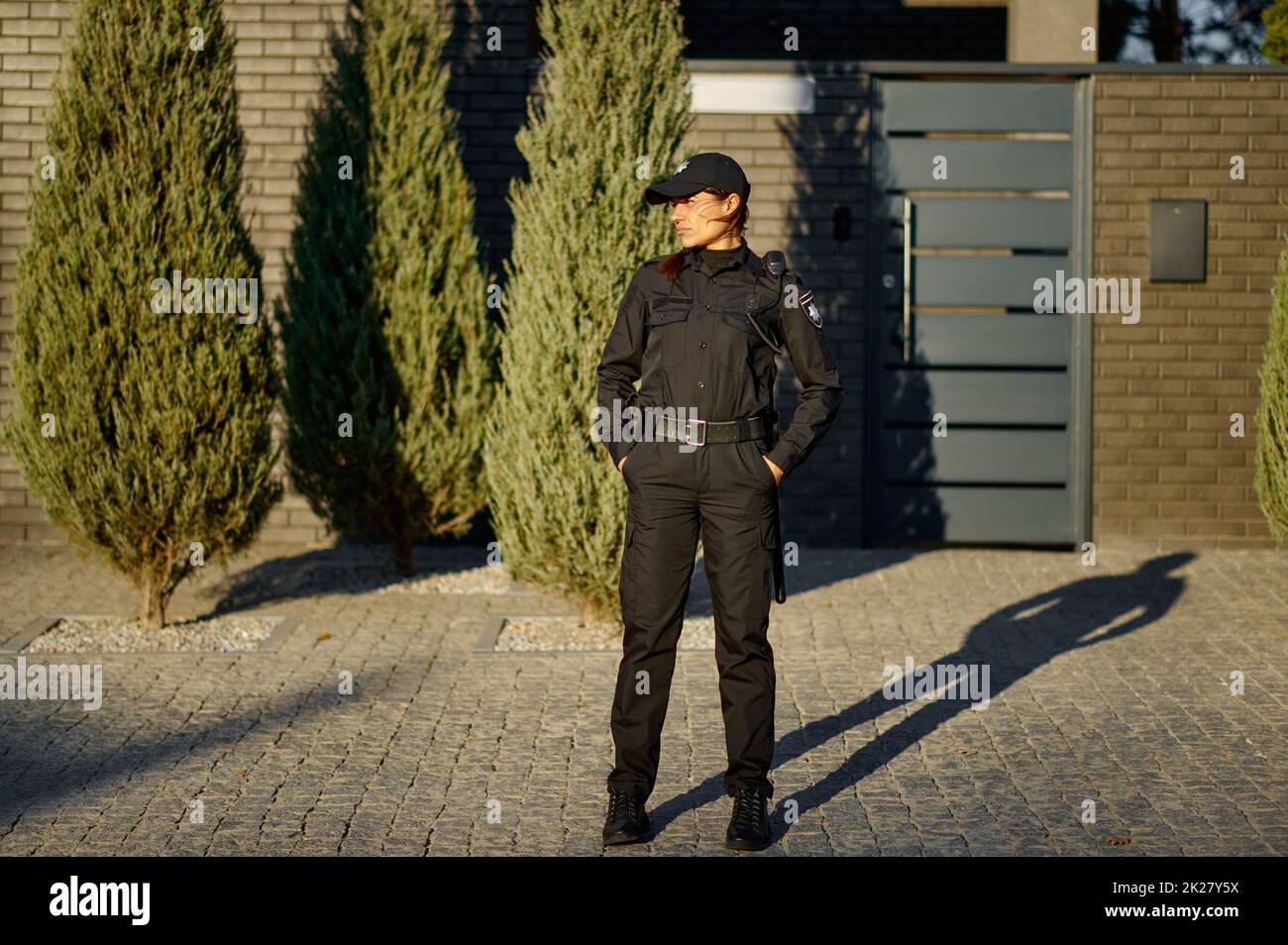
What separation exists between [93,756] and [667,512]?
8.57ft

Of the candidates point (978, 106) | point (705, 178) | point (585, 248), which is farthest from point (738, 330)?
point (978, 106)

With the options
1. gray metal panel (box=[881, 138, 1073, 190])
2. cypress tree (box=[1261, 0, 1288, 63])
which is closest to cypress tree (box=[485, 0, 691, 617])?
gray metal panel (box=[881, 138, 1073, 190])

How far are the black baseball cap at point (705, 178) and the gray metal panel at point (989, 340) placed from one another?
20.4ft

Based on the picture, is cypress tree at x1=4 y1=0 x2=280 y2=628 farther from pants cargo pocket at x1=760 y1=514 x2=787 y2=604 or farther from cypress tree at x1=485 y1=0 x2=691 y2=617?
pants cargo pocket at x1=760 y1=514 x2=787 y2=604

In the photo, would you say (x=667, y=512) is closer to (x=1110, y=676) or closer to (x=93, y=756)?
(x=93, y=756)

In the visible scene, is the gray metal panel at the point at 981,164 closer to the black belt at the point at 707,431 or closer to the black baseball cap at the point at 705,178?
the black baseball cap at the point at 705,178

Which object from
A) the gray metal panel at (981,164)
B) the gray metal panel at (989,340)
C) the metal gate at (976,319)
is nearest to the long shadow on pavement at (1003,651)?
the metal gate at (976,319)

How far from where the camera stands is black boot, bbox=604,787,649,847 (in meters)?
5.00

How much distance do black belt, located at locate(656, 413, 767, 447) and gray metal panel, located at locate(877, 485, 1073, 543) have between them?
248 inches

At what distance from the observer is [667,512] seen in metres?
5.14

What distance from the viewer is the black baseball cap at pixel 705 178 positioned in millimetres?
5094

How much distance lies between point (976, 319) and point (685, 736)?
5.69m

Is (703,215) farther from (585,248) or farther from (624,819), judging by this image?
(585,248)

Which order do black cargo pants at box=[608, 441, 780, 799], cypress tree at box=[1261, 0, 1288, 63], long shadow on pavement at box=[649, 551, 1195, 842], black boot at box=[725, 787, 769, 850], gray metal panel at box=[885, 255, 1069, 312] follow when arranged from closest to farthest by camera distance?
black boot at box=[725, 787, 769, 850]
black cargo pants at box=[608, 441, 780, 799]
long shadow on pavement at box=[649, 551, 1195, 842]
gray metal panel at box=[885, 255, 1069, 312]
cypress tree at box=[1261, 0, 1288, 63]
